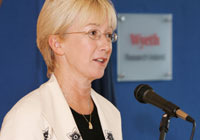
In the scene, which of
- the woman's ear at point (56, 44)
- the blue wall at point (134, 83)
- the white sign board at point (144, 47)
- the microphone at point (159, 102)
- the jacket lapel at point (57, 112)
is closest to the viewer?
the microphone at point (159, 102)

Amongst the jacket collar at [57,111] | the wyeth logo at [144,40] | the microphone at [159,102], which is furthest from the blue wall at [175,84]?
the microphone at [159,102]

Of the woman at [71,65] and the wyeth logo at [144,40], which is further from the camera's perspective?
the wyeth logo at [144,40]

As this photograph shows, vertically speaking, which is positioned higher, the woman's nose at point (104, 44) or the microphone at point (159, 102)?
the woman's nose at point (104, 44)

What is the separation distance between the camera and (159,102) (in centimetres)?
112

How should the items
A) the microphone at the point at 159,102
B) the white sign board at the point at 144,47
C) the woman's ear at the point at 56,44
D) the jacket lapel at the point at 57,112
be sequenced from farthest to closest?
the white sign board at the point at 144,47, the woman's ear at the point at 56,44, the jacket lapel at the point at 57,112, the microphone at the point at 159,102

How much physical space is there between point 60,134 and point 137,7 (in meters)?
1.59

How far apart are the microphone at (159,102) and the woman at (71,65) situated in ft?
0.88

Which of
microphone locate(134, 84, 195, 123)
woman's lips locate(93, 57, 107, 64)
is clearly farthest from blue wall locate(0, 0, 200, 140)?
microphone locate(134, 84, 195, 123)

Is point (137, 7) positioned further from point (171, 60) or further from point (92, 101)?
point (92, 101)

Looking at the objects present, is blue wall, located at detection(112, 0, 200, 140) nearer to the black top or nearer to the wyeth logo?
the wyeth logo

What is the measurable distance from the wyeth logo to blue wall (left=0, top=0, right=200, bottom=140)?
0.18 metres

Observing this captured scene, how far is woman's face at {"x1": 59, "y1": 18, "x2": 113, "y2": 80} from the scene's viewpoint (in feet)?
4.54

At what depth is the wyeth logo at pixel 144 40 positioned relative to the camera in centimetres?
261

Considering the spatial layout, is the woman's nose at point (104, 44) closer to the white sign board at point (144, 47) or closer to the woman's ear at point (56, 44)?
the woman's ear at point (56, 44)
